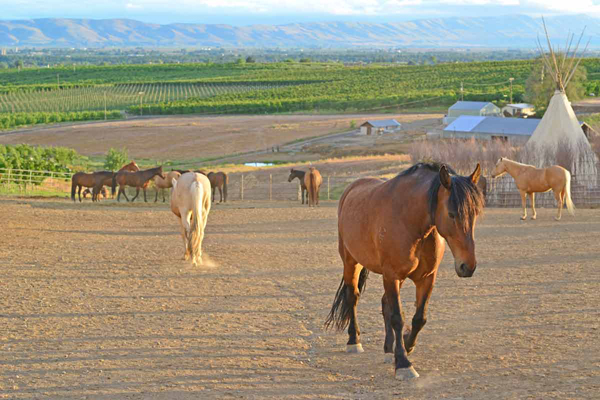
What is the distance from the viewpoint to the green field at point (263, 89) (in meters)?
100

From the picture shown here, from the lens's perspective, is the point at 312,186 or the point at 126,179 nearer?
the point at 312,186

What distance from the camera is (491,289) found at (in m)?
10.2

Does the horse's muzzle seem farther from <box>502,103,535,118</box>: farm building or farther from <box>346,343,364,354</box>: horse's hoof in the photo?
<box>502,103,535,118</box>: farm building

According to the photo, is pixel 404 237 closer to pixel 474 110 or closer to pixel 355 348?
pixel 355 348

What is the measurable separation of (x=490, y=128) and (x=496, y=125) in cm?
55

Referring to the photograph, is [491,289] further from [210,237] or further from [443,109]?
[443,109]

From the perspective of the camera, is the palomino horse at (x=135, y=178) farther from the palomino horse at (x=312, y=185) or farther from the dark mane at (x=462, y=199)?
the dark mane at (x=462, y=199)

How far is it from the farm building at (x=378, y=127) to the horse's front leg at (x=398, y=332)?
62.2 metres

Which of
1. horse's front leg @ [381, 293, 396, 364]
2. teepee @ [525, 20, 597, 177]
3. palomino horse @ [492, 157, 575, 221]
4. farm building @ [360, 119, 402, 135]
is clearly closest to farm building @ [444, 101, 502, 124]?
farm building @ [360, 119, 402, 135]

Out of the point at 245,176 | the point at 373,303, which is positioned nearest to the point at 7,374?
the point at 373,303

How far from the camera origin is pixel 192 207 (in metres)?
12.2

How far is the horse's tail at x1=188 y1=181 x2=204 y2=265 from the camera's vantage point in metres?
12.1

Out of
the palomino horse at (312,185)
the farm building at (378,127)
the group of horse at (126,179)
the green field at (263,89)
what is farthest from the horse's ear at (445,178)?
the green field at (263,89)

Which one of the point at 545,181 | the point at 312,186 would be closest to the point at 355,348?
the point at 545,181
